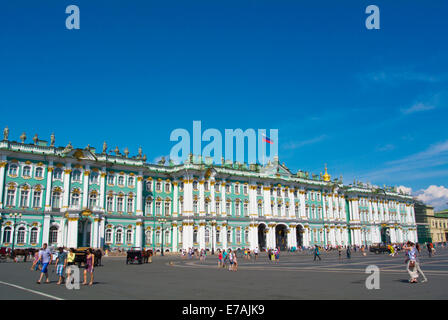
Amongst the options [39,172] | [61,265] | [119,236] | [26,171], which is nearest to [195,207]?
[119,236]

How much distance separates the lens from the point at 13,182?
5412 centimetres

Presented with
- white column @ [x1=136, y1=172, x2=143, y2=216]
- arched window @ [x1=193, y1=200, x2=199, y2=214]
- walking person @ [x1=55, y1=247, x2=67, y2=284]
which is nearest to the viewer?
walking person @ [x1=55, y1=247, x2=67, y2=284]

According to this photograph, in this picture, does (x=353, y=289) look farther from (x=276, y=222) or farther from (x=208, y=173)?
(x=276, y=222)

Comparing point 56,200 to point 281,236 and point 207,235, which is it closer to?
point 207,235

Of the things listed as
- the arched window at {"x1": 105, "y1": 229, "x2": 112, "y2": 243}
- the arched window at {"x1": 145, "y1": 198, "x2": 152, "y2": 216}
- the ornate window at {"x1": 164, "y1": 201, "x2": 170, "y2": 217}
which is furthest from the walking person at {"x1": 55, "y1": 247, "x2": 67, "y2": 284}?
the ornate window at {"x1": 164, "y1": 201, "x2": 170, "y2": 217}

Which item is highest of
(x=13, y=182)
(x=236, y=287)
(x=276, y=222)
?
(x=13, y=182)

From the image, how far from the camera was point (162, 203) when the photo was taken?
6981 cm

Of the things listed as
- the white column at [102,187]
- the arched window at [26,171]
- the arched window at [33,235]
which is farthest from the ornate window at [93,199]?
the arched window at [26,171]

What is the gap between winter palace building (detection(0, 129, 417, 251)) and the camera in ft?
181

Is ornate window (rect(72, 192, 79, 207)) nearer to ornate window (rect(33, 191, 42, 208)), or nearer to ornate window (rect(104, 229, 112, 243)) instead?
ornate window (rect(33, 191, 42, 208))
